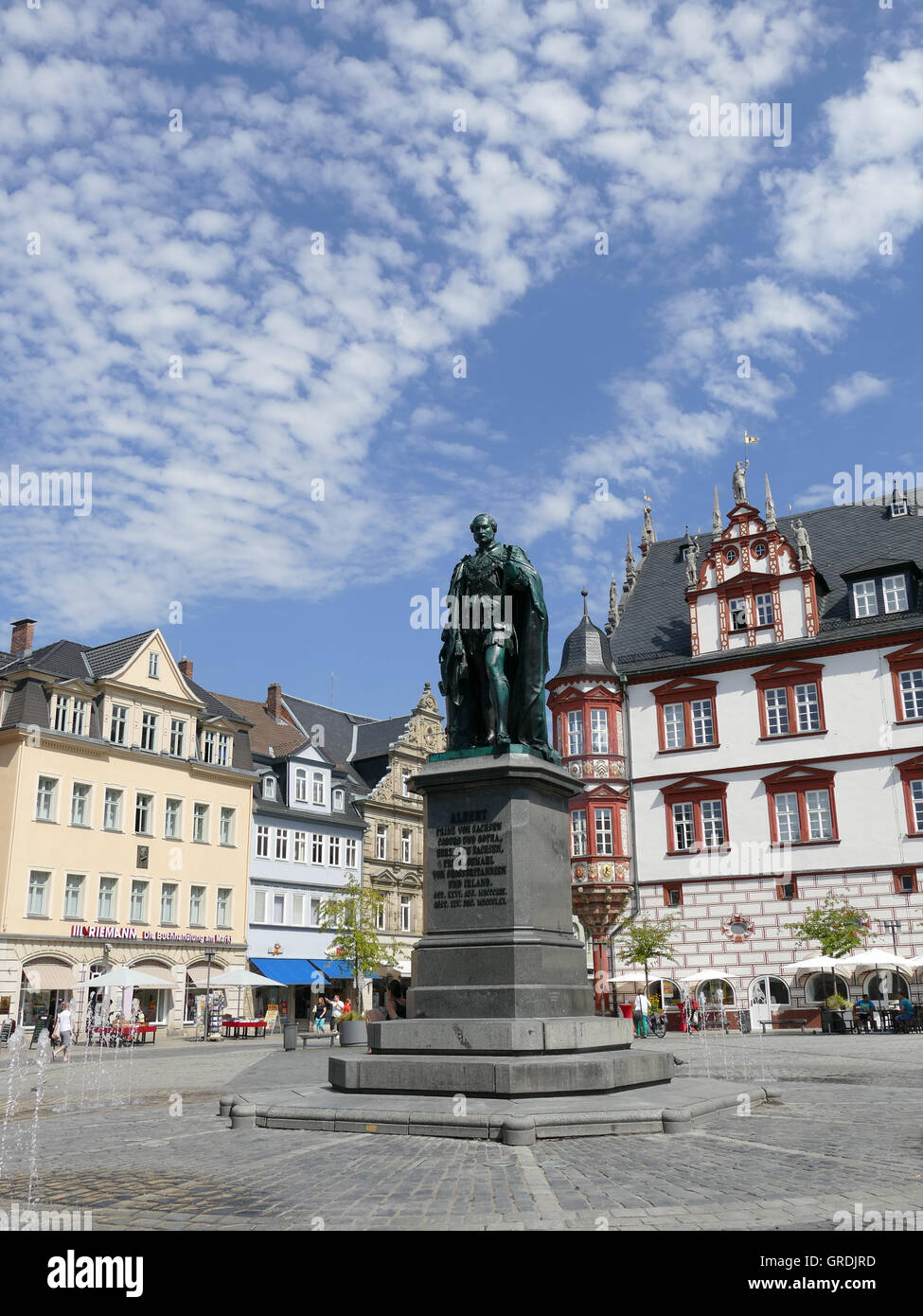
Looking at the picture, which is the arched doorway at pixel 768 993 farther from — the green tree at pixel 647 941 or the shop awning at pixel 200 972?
the shop awning at pixel 200 972

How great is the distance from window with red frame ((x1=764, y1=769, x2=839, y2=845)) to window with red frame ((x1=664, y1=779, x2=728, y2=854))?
1.83 m

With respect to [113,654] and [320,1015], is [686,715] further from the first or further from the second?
[113,654]

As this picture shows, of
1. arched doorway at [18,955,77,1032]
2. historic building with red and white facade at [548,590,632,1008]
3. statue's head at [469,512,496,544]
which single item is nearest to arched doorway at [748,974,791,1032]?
historic building with red and white facade at [548,590,632,1008]

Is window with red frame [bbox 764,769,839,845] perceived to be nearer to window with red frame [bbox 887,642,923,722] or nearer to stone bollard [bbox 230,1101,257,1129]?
window with red frame [bbox 887,642,923,722]

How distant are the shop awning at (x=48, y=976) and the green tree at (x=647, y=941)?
63.0 feet

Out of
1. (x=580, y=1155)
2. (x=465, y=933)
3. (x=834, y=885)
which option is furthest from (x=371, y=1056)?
(x=834, y=885)

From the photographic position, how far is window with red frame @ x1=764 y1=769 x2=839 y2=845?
129ft

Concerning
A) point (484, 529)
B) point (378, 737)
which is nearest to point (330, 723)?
point (378, 737)

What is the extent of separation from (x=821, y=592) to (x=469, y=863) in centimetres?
3389

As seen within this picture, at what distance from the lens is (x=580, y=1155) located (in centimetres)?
819

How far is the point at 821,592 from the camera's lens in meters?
42.7

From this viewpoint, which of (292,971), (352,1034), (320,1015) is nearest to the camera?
(352,1034)

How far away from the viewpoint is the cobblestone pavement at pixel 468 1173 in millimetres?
6277

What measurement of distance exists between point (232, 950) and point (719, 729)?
69.2 ft
